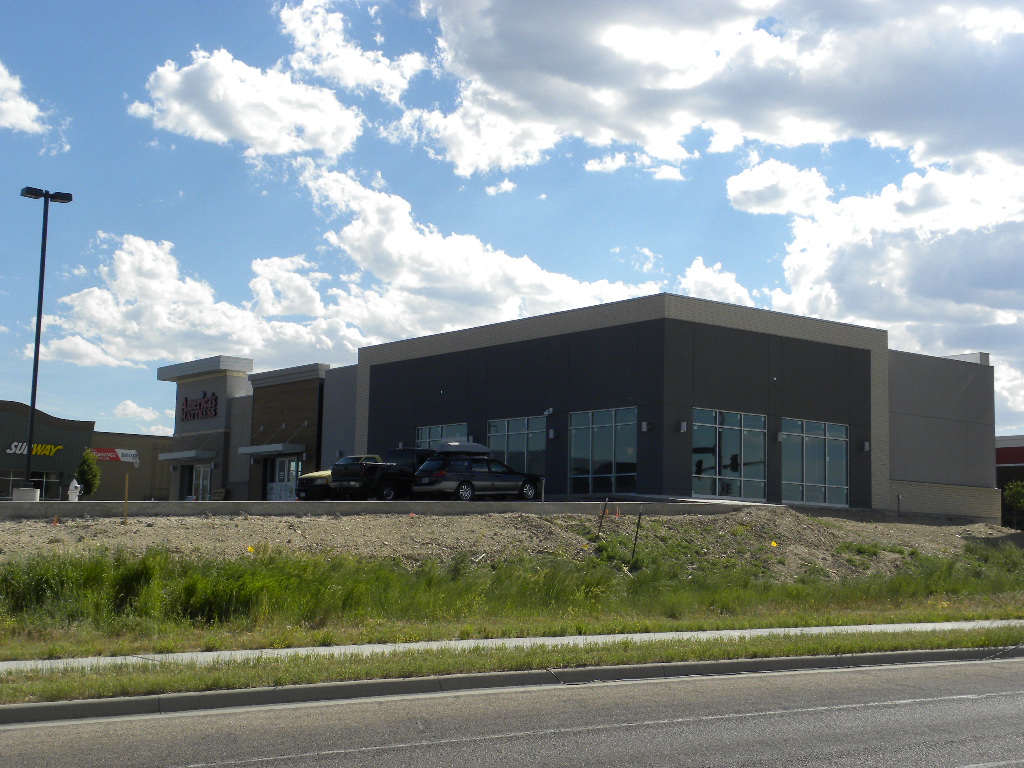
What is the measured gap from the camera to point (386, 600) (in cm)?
1716

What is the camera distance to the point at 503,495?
31922 millimetres

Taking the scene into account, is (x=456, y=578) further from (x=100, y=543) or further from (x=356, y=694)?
(x=356, y=694)

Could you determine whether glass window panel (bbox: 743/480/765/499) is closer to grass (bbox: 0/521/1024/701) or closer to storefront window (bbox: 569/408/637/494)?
storefront window (bbox: 569/408/637/494)

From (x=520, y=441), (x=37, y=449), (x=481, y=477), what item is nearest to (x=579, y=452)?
(x=520, y=441)

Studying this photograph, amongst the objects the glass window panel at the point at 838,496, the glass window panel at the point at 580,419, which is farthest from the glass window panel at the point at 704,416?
the glass window panel at the point at 838,496

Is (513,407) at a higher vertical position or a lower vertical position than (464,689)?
higher

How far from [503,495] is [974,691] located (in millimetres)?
21215

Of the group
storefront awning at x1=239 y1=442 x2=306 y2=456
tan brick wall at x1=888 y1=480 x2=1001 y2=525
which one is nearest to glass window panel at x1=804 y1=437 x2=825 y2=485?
tan brick wall at x1=888 y1=480 x2=1001 y2=525

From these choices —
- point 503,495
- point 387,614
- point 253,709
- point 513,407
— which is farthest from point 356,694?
point 513,407

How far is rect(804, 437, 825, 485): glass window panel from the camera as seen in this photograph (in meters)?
41.6

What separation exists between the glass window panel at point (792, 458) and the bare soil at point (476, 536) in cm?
600

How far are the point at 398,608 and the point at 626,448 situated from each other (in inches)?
886

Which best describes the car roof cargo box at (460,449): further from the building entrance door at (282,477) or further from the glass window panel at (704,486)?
the building entrance door at (282,477)

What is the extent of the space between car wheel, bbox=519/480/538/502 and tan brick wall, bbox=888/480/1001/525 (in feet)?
62.0
